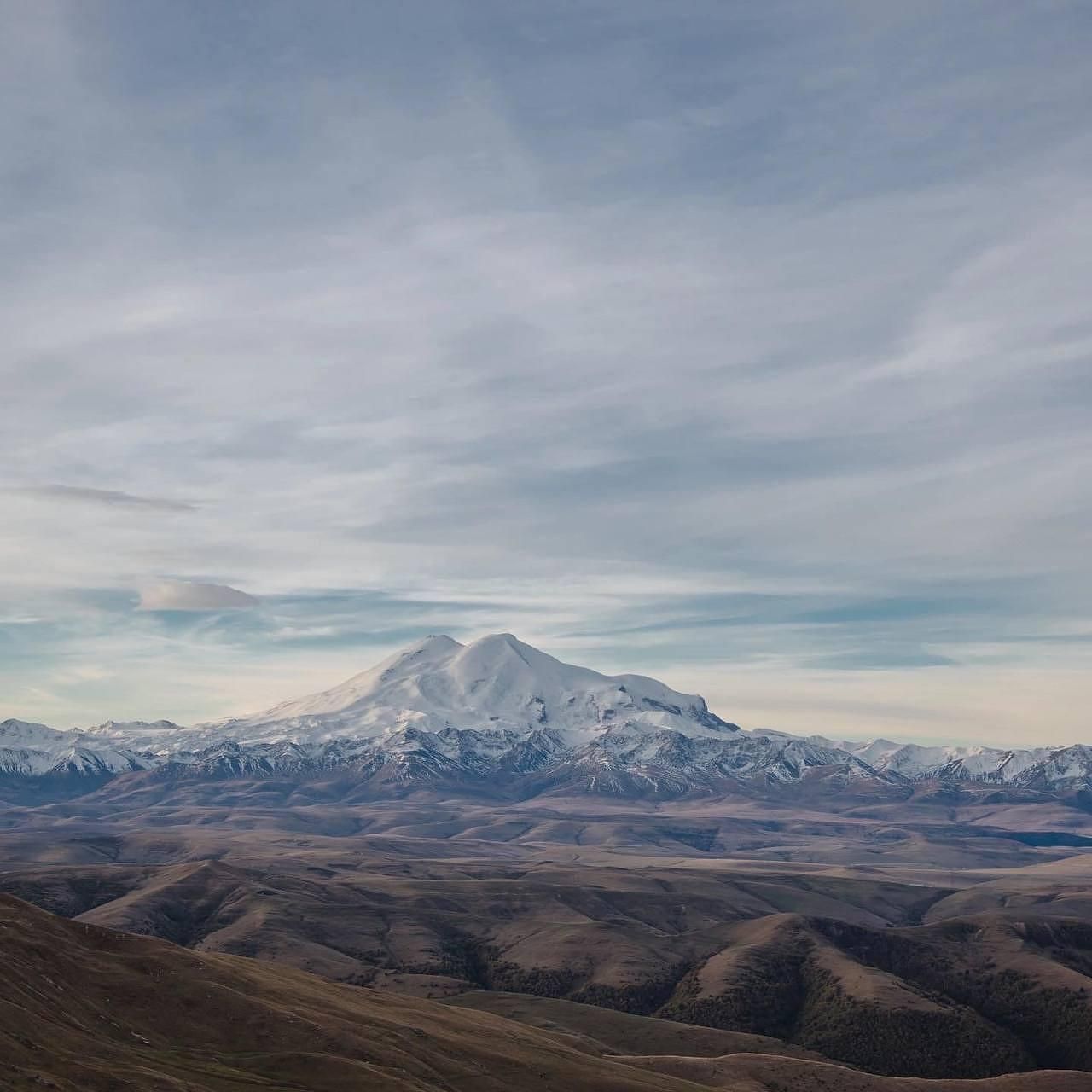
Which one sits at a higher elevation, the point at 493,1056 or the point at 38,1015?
the point at 38,1015

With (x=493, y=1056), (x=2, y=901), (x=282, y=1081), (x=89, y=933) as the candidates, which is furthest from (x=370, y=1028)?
(x=2, y=901)

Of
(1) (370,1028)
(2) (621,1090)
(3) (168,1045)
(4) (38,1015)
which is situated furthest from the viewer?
(2) (621,1090)

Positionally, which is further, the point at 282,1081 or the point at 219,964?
the point at 219,964

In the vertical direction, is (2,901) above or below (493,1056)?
above

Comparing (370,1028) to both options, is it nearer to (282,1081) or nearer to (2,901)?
(282,1081)

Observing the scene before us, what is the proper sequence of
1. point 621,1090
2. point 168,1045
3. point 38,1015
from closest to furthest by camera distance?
point 38,1015 < point 168,1045 < point 621,1090

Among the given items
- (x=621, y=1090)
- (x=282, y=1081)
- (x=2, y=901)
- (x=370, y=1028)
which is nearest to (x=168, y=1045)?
(x=282, y=1081)

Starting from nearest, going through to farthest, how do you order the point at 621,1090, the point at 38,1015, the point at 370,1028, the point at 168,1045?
the point at 38,1015
the point at 168,1045
the point at 370,1028
the point at 621,1090

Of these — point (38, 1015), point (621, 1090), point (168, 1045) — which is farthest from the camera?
point (621, 1090)

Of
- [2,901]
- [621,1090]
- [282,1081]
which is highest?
[2,901]

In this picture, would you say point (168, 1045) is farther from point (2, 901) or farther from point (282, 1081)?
point (2, 901)
